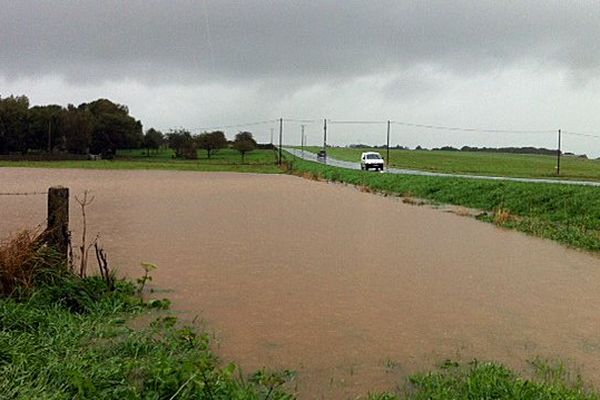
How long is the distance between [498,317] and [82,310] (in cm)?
429

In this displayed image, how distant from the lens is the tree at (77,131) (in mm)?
75438

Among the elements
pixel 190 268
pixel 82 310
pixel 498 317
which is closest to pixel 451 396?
pixel 498 317

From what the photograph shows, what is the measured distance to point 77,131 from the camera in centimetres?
7544

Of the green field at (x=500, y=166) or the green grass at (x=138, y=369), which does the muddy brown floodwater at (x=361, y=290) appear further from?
the green field at (x=500, y=166)

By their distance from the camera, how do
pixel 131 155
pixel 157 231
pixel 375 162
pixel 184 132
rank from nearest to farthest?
pixel 157 231 < pixel 375 162 < pixel 131 155 < pixel 184 132

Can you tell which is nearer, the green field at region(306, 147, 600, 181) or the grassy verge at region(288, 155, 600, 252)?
the grassy verge at region(288, 155, 600, 252)

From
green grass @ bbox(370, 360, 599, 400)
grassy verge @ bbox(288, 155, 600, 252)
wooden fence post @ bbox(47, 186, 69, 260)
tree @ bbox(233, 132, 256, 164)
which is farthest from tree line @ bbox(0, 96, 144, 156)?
green grass @ bbox(370, 360, 599, 400)

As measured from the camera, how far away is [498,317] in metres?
6.31

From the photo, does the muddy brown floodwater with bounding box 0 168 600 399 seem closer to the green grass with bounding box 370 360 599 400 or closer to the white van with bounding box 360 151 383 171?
the green grass with bounding box 370 360 599 400

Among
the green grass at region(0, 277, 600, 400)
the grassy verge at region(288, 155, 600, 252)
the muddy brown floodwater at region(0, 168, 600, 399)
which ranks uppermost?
the grassy verge at region(288, 155, 600, 252)

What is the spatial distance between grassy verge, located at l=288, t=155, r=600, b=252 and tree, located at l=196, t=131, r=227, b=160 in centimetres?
6148

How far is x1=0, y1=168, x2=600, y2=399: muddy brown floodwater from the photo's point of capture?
4988 mm

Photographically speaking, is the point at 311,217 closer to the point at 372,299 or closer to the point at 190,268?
the point at 190,268

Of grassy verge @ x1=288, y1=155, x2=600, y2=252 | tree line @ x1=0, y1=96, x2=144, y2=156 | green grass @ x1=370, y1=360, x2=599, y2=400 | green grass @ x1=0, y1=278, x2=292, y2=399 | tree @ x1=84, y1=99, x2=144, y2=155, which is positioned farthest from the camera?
tree @ x1=84, y1=99, x2=144, y2=155
